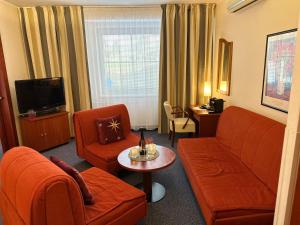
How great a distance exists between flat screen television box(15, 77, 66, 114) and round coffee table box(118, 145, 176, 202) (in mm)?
2213

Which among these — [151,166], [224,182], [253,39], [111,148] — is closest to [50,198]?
[151,166]

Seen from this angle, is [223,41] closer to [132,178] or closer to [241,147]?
[241,147]

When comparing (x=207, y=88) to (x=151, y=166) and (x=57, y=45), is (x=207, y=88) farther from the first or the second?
(x=57, y=45)

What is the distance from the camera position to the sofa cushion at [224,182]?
163 centimetres

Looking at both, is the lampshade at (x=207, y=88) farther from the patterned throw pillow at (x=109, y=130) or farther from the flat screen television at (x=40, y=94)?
the flat screen television at (x=40, y=94)

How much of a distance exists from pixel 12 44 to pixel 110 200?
3506mm

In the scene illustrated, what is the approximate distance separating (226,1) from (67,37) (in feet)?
9.80

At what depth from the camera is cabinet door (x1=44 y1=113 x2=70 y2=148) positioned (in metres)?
3.74

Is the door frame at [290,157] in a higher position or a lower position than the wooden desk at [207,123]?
higher

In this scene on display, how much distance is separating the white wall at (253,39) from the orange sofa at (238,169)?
270 mm

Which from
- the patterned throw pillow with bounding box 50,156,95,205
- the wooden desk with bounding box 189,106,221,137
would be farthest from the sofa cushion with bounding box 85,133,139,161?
the wooden desk with bounding box 189,106,221,137

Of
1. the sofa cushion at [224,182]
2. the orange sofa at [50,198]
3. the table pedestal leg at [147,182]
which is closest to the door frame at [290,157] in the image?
the sofa cushion at [224,182]

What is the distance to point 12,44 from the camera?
146 inches

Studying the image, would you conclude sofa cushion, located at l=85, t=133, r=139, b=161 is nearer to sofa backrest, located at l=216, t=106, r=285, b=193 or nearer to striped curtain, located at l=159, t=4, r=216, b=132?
sofa backrest, located at l=216, t=106, r=285, b=193
